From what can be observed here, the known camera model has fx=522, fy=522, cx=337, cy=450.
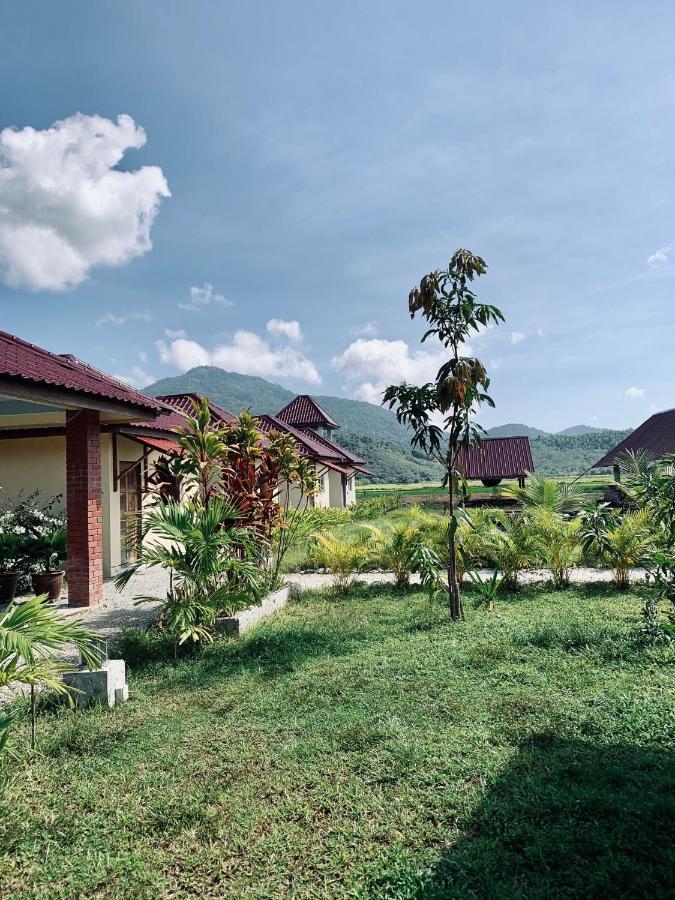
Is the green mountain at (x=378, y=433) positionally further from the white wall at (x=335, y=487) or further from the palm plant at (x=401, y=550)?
the palm plant at (x=401, y=550)

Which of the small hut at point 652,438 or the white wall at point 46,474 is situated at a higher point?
the small hut at point 652,438

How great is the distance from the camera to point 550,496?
9.33 meters

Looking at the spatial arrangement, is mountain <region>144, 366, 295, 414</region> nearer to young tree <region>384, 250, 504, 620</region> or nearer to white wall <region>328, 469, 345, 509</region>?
white wall <region>328, 469, 345, 509</region>

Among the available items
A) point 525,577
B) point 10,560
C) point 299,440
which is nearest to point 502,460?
point 299,440

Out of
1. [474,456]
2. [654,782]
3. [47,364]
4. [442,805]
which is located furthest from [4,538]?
[474,456]

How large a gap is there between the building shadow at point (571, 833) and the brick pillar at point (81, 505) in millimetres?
5934

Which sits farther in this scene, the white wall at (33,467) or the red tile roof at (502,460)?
the red tile roof at (502,460)

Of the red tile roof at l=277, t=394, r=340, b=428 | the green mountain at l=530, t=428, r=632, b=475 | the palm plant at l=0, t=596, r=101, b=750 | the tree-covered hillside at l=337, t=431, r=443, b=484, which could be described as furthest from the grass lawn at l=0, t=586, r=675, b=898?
the green mountain at l=530, t=428, r=632, b=475

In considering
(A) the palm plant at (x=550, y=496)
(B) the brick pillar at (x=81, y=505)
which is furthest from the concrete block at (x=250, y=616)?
(A) the palm plant at (x=550, y=496)

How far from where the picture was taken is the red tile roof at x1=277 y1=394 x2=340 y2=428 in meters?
30.7

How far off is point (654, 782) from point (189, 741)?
287 cm

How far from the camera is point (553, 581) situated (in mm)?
8586

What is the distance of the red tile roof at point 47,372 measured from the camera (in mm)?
5110

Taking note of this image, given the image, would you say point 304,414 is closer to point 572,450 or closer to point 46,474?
point 46,474
